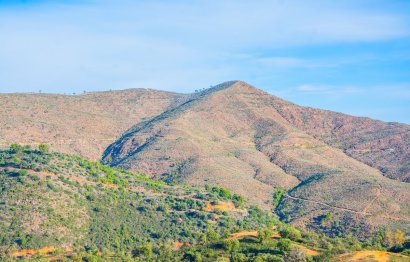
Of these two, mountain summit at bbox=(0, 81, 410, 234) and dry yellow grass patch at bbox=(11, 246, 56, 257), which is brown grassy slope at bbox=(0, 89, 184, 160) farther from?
dry yellow grass patch at bbox=(11, 246, 56, 257)

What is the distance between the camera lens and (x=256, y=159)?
12850cm

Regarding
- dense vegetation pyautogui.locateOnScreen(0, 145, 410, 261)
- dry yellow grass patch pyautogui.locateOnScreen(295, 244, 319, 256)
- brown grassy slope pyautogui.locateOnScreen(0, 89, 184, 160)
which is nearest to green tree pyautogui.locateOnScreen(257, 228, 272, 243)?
dense vegetation pyautogui.locateOnScreen(0, 145, 410, 261)

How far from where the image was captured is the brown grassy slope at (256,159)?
10125 centimetres

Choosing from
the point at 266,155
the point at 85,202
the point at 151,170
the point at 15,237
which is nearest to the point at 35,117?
the point at 151,170

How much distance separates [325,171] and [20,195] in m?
67.4

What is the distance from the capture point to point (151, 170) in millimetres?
120125

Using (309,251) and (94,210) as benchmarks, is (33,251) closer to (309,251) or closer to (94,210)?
(94,210)

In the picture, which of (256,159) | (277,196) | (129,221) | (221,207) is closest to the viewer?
(129,221)

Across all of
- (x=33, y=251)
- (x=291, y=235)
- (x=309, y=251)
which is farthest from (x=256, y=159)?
(x=33, y=251)

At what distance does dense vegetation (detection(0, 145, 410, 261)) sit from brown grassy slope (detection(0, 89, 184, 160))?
42.2 metres

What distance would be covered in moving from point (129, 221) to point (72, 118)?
267 ft

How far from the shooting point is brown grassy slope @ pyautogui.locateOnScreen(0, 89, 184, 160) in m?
137

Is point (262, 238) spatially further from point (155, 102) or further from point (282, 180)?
point (155, 102)

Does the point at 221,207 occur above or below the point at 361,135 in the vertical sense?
below
